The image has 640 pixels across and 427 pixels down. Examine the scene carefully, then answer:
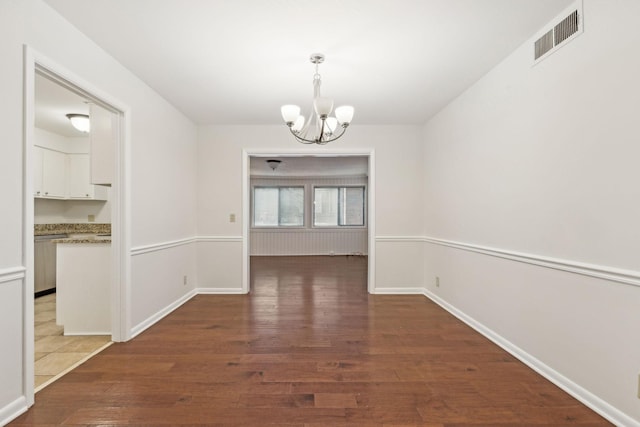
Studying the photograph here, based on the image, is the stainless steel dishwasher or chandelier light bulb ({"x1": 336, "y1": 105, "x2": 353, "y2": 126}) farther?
the stainless steel dishwasher

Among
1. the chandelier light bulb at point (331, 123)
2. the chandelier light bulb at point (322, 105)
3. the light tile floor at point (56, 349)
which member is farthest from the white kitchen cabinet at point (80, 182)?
the chandelier light bulb at point (322, 105)

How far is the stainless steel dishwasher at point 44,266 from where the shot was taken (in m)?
4.61

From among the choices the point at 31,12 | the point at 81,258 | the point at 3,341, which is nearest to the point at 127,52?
the point at 31,12

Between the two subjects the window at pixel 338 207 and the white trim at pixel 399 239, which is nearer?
the white trim at pixel 399 239

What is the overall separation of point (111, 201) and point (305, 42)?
7.04 feet

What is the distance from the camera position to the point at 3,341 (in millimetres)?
1754

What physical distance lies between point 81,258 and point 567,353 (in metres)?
3.99

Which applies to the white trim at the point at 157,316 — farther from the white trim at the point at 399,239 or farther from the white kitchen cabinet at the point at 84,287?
the white trim at the point at 399,239

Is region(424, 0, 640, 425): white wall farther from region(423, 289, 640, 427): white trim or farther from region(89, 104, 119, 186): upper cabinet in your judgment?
region(89, 104, 119, 186): upper cabinet

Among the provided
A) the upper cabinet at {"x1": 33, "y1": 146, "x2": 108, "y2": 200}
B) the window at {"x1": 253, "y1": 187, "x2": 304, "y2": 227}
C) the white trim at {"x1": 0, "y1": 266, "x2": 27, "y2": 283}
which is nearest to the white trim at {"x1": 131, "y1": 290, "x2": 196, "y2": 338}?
the white trim at {"x1": 0, "y1": 266, "x2": 27, "y2": 283}

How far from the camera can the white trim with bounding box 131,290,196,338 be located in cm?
308

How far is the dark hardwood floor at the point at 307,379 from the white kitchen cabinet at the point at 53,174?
3.21 metres

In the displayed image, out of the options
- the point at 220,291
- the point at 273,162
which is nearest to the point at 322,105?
the point at 220,291

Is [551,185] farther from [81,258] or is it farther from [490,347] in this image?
[81,258]
